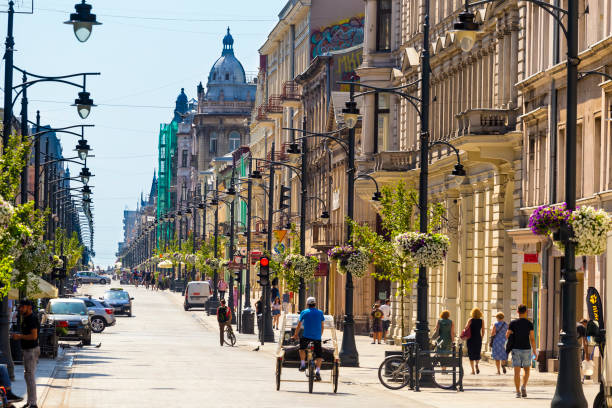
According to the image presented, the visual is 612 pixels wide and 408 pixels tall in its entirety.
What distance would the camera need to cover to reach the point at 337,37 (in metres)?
81.3

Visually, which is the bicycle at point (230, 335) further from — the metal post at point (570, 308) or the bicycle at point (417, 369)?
the metal post at point (570, 308)

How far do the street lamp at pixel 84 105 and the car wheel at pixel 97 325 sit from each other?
1107 inches

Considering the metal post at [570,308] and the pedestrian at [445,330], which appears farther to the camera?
the pedestrian at [445,330]

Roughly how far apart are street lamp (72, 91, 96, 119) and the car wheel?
28113 millimetres

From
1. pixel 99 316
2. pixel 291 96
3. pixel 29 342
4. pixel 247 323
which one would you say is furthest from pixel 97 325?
pixel 29 342

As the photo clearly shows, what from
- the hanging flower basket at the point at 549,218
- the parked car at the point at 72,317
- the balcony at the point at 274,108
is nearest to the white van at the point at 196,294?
the balcony at the point at 274,108

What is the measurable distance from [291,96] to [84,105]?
52.2 meters

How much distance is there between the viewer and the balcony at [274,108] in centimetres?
9300

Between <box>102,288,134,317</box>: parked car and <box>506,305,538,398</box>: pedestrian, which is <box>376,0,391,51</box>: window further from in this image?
<box>506,305,538,398</box>: pedestrian

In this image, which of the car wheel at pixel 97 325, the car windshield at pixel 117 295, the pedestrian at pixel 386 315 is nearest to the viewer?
the pedestrian at pixel 386 315

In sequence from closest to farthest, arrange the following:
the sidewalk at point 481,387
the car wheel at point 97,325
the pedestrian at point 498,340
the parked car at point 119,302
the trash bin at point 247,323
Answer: the sidewalk at point 481,387 → the pedestrian at point 498,340 → the car wheel at point 97,325 → the trash bin at point 247,323 → the parked car at point 119,302

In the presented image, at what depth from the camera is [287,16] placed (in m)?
87.3

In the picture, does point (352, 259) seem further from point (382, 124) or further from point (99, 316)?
point (99, 316)

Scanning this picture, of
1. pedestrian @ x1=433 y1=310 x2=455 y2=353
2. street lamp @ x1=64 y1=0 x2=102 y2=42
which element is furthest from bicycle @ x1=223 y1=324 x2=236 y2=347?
street lamp @ x1=64 y1=0 x2=102 y2=42
